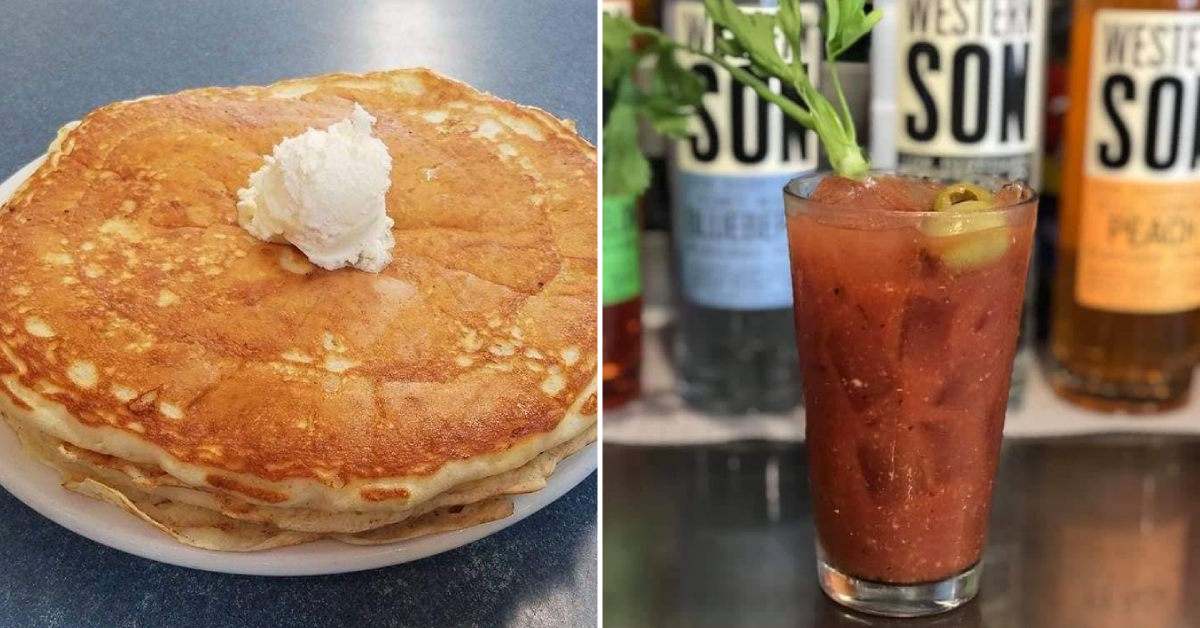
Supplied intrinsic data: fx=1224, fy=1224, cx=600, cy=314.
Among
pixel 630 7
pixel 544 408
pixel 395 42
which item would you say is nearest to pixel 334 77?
pixel 395 42

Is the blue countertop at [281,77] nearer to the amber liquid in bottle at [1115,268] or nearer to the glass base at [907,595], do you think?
the glass base at [907,595]

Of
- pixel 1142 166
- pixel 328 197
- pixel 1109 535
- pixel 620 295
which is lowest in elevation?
pixel 1109 535

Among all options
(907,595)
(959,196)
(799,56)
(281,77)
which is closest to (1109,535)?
(907,595)

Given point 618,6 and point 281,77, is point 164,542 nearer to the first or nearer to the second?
point 281,77

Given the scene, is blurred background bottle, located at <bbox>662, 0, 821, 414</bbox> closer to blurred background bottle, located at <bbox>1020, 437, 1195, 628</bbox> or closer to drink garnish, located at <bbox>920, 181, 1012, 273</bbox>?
blurred background bottle, located at <bbox>1020, 437, 1195, 628</bbox>

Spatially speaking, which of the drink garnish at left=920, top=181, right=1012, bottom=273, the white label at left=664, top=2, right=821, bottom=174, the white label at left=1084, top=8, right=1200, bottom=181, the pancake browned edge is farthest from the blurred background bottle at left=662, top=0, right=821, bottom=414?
the pancake browned edge
